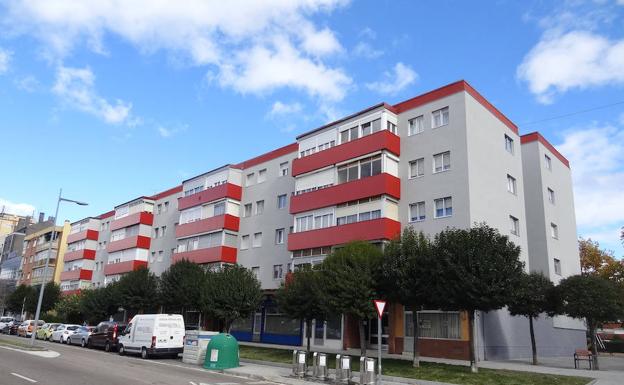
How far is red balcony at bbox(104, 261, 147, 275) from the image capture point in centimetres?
5790

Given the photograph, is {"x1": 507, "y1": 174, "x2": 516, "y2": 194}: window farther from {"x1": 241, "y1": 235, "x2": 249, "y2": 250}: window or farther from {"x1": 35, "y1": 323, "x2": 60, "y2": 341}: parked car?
{"x1": 35, "y1": 323, "x2": 60, "y2": 341}: parked car

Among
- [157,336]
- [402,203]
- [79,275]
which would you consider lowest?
[157,336]

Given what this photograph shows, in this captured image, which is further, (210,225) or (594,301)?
(210,225)

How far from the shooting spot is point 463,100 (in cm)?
3056

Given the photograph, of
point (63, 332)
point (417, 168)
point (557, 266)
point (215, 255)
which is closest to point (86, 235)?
point (63, 332)

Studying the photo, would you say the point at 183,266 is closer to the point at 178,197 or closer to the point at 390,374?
the point at 178,197

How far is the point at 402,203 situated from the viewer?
106 ft

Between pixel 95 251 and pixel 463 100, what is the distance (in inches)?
2320

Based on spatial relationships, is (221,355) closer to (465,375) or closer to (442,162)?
(465,375)

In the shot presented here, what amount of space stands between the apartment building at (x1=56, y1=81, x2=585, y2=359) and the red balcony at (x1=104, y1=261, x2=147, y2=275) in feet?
44.2

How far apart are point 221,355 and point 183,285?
60.1 ft

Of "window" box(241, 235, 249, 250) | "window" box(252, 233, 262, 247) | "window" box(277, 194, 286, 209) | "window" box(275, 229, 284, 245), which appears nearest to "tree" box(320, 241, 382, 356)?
"window" box(275, 229, 284, 245)

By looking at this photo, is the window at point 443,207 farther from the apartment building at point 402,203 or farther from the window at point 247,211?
the window at point 247,211

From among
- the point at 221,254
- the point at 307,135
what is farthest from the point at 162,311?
the point at 307,135
